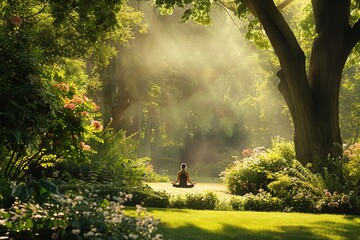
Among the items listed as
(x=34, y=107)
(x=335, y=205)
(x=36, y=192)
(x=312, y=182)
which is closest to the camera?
(x=36, y=192)

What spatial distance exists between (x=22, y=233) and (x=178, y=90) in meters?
35.1

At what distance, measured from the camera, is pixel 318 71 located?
15.6 meters

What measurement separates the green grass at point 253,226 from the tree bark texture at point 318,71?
3.86 metres

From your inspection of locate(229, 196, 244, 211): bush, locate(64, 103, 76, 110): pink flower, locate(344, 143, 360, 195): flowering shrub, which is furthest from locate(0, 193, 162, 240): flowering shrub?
locate(344, 143, 360, 195): flowering shrub

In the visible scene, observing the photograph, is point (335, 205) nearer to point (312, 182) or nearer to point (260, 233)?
point (312, 182)

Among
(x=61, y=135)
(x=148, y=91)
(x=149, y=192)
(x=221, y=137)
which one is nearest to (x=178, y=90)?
(x=148, y=91)

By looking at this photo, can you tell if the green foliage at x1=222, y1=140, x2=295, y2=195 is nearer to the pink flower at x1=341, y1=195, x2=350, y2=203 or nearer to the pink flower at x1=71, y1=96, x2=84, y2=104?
the pink flower at x1=341, y1=195, x2=350, y2=203

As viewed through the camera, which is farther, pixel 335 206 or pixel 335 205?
pixel 335 206

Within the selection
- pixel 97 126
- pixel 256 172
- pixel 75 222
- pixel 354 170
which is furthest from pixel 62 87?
pixel 256 172

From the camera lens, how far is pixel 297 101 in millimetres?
15359

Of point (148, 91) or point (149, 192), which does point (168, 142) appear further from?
point (149, 192)

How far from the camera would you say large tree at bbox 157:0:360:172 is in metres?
15.2

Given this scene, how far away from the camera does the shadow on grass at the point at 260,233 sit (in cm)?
834

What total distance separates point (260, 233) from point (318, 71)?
8029 millimetres
